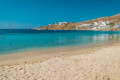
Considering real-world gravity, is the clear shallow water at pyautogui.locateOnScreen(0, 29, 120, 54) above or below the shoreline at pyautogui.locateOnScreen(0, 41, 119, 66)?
above

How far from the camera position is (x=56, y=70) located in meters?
8.32

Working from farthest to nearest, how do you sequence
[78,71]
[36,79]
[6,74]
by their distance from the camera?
1. [78,71]
2. [6,74]
3. [36,79]

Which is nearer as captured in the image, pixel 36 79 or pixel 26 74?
pixel 36 79

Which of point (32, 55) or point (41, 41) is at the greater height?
point (41, 41)

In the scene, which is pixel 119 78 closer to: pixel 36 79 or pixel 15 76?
pixel 36 79

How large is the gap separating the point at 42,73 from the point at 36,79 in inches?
36.6

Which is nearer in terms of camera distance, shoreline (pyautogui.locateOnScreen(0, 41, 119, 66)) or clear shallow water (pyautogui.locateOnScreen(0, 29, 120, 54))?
shoreline (pyautogui.locateOnScreen(0, 41, 119, 66))

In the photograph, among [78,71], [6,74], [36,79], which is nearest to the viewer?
[36,79]

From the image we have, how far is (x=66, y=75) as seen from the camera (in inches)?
294

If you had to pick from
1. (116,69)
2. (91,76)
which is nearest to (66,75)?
(91,76)

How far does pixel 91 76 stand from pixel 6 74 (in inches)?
239

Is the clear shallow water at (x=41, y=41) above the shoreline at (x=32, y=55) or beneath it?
above

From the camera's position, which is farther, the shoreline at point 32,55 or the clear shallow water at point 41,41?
the clear shallow water at point 41,41

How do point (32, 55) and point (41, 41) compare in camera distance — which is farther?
point (41, 41)
